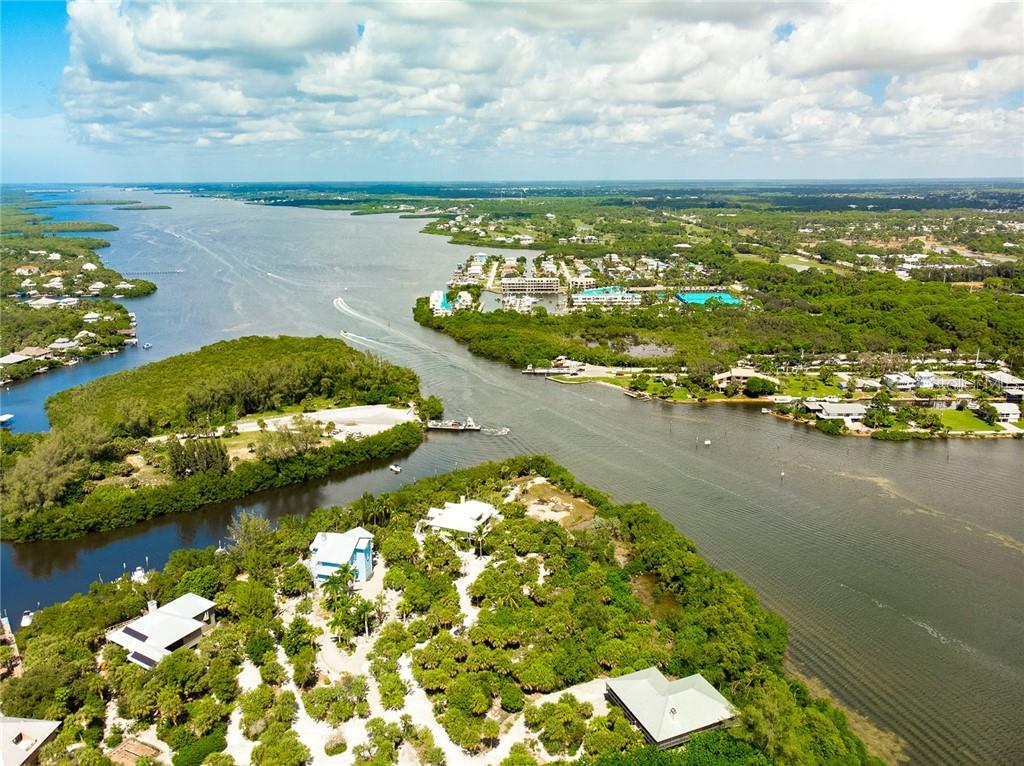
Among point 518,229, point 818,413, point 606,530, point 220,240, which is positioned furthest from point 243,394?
point 518,229

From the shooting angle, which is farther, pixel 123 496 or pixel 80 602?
pixel 123 496

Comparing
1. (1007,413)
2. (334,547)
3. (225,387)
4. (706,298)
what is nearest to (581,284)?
(706,298)

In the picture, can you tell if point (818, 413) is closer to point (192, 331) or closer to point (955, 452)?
point (955, 452)

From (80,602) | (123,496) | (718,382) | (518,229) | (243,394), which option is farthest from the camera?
(518,229)

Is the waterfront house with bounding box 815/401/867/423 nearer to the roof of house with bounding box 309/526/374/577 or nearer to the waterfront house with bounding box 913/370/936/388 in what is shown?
the waterfront house with bounding box 913/370/936/388

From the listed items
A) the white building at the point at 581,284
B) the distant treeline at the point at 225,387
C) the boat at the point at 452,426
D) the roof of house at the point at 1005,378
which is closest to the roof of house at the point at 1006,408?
the roof of house at the point at 1005,378

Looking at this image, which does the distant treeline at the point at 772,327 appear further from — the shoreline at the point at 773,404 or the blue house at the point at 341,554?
the blue house at the point at 341,554

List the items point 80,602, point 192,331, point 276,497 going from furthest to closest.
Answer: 1. point 192,331
2. point 276,497
3. point 80,602
